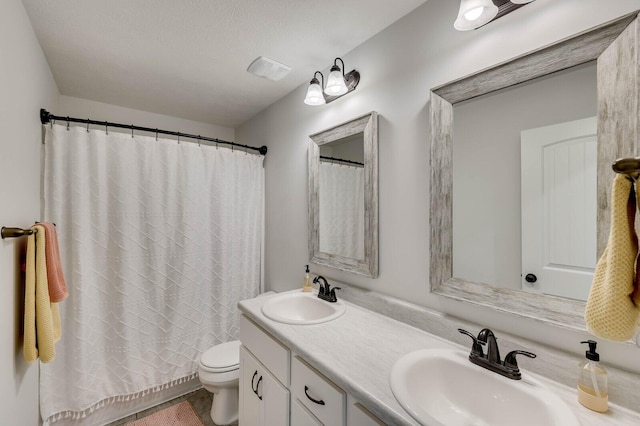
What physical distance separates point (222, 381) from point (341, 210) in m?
1.35

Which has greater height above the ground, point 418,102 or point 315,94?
point 315,94

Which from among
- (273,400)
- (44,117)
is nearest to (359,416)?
(273,400)

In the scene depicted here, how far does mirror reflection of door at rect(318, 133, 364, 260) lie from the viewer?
156cm

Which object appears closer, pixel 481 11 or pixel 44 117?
pixel 481 11

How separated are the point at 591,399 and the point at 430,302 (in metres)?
0.55

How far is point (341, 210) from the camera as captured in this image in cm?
171

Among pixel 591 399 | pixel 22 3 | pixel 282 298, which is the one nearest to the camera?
pixel 591 399

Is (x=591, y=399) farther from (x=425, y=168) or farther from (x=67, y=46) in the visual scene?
(x=67, y=46)

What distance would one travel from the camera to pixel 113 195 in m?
1.80

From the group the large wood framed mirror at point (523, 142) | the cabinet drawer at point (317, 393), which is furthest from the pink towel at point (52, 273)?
the large wood framed mirror at point (523, 142)

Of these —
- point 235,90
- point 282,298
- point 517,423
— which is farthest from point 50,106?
point 517,423

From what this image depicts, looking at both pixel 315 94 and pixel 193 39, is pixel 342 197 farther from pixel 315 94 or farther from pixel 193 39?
pixel 193 39

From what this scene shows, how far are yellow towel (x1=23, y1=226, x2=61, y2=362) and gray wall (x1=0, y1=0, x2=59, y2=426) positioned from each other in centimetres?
6

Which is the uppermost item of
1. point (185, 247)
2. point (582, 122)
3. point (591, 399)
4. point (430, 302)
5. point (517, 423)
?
point (582, 122)
